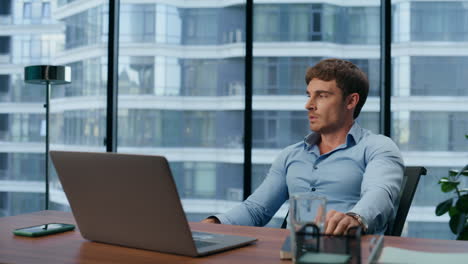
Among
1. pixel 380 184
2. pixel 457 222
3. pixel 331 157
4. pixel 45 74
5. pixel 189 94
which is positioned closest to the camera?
pixel 380 184

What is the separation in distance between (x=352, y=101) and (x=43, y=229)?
3.95 feet

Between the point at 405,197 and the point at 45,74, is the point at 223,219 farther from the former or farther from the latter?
the point at 45,74

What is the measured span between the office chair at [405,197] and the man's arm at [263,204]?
42cm

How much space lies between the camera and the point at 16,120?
13.7ft

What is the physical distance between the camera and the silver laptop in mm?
1099

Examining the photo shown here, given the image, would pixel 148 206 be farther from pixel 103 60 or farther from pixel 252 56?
pixel 103 60

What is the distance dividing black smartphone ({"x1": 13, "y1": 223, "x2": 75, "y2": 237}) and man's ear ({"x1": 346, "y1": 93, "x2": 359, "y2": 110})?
111 centimetres

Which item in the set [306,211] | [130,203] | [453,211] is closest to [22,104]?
[453,211]

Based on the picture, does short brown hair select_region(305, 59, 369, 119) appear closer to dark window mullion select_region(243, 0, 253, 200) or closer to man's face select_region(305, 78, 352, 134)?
man's face select_region(305, 78, 352, 134)

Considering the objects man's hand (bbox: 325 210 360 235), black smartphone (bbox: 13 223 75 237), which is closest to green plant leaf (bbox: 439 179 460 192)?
man's hand (bbox: 325 210 360 235)

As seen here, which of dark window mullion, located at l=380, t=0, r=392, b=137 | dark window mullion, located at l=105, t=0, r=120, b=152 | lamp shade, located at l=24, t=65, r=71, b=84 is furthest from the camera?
dark window mullion, located at l=105, t=0, r=120, b=152

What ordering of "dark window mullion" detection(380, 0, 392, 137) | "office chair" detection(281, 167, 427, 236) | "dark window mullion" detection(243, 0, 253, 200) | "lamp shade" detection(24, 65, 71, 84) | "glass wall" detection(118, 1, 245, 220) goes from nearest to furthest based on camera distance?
"office chair" detection(281, 167, 427, 236)
"lamp shade" detection(24, 65, 71, 84)
"dark window mullion" detection(380, 0, 392, 137)
"dark window mullion" detection(243, 0, 253, 200)
"glass wall" detection(118, 1, 245, 220)

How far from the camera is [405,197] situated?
1.88 metres

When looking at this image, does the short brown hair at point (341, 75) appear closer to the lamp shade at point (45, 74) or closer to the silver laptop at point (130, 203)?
the silver laptop at point (130, 203)
